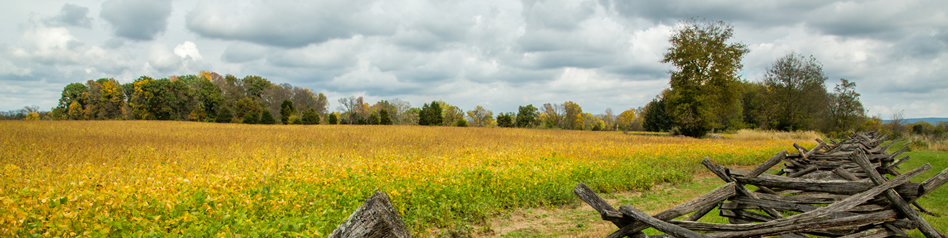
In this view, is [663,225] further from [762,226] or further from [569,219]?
[569,219]

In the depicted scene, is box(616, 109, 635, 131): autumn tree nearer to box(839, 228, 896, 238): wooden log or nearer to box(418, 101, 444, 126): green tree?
box(418, 101, 444, 126): green tree

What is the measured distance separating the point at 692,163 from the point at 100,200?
578 inches

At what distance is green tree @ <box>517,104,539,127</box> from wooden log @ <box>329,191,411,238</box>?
166ft

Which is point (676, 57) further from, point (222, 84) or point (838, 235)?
point (222, 84)

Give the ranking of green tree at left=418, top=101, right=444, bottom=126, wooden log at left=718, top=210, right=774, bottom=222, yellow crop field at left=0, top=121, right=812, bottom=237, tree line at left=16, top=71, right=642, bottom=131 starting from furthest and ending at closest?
tree line at left=16, top=71, right=642, bottom=131, green tree at left=418, top=101, right=444, bottom=126, wooden log at left=718, top=210, right=774, bottom=222, yellow crop field at left=0, top=121, right=812, bottom=237

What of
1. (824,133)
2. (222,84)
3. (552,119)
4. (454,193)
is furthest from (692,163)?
(222,84)

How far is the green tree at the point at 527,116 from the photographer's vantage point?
172 feet

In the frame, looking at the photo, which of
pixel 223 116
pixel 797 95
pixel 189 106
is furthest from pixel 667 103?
pixel 189 106

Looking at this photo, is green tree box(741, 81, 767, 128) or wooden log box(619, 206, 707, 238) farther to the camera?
green tree box(741, 81, 767, 128)

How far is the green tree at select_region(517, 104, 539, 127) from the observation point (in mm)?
52562

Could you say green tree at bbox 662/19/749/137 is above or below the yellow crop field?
above

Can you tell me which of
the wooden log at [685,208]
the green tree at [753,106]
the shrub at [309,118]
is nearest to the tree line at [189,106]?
the shrub at [309,118]

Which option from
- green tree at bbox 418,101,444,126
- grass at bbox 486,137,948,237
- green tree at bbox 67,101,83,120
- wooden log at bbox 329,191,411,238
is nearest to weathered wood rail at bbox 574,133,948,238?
grass at bbox 486,137,948,237

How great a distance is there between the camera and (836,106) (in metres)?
38.5
